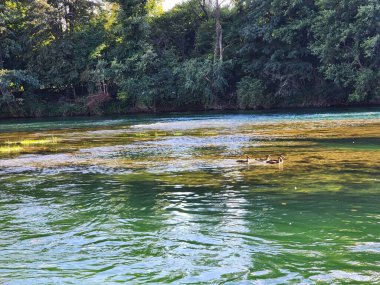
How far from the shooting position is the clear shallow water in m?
6.41

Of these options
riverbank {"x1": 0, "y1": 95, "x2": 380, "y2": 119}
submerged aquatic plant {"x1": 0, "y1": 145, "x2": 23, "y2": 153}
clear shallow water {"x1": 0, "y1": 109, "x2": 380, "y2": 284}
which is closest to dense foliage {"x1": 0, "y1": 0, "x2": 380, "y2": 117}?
riverbank {"x1": 0, "y1": 95, "x2": 380, "y2": 119}

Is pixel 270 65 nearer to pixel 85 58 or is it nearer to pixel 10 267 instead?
pixel 85 58

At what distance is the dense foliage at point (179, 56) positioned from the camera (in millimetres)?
44781

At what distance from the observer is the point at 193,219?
888 centimetres

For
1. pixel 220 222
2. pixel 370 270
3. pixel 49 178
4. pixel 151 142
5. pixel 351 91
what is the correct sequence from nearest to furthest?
pixel 370 270
pixel 220 222
pixel 49 178
pixel 151 142
pixel 351 91

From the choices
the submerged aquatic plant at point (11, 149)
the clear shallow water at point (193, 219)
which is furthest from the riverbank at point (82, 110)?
the clear shallow water at point (193, 219)

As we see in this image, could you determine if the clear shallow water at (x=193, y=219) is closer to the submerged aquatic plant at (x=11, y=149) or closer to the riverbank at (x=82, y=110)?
the submerged aquatic plant at (x=11, y=149)

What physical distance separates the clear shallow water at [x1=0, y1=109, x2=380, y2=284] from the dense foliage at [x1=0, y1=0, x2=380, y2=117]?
97.8 ft

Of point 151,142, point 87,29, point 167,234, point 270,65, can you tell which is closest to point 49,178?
point 167,234

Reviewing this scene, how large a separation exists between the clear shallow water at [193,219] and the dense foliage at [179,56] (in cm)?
2981

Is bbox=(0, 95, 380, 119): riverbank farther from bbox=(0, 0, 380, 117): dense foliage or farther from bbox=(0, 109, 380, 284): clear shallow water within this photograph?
bbox=(0, 109, 380, 284): clear shallow water

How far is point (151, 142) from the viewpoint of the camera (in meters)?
22.9

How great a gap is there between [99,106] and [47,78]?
626cm

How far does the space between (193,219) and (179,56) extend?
1968 inches
